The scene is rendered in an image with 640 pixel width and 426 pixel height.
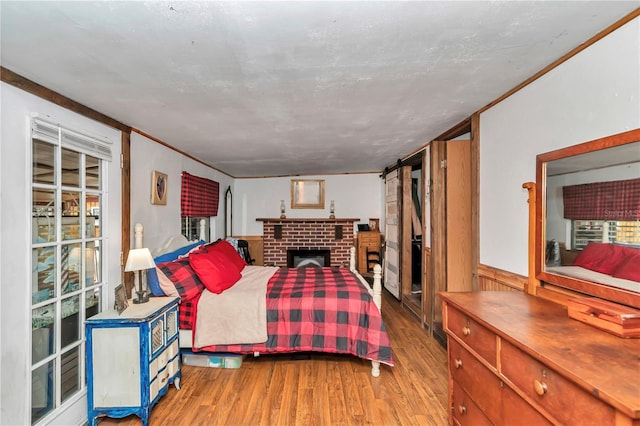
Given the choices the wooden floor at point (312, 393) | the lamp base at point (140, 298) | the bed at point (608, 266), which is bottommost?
the wooden floor at point (312, 393)

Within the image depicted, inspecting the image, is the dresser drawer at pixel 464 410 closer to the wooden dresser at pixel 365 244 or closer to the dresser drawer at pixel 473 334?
the dresser drawer at pixel 473 334

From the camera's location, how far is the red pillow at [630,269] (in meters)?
1.21

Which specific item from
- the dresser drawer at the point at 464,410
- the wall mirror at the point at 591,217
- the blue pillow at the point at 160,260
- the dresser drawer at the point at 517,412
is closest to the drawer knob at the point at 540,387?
the dresser drawer at the point at 517,412

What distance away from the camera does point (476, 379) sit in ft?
4.83

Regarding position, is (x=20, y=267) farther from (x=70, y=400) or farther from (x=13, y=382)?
(x=70, y=400)

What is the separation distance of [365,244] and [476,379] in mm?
4003

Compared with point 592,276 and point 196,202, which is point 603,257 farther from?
point 196,202

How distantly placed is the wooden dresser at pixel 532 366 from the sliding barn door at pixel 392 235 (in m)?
2.67

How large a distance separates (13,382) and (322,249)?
4.45m

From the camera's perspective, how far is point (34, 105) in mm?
1697

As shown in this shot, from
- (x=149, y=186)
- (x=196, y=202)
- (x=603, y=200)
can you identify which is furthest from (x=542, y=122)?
(x=196, y=202)

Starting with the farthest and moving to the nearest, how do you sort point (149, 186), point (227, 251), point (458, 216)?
1. point (227, 251)
2. point (458, 216)
3. point (149, 186)

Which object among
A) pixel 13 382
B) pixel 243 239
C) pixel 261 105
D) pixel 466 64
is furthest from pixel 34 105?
pixel 243 239

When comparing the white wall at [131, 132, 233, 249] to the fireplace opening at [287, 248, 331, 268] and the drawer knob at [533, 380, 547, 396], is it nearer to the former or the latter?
the fireplace opening at [287, 248, 331, 268]
